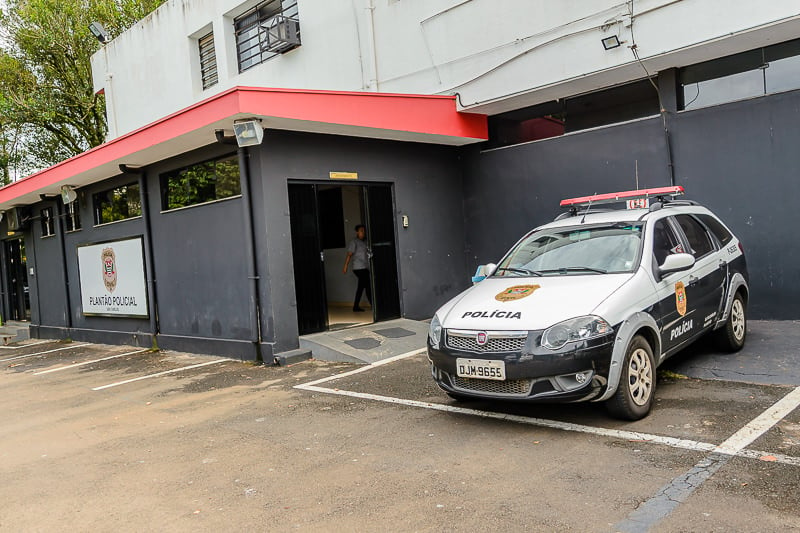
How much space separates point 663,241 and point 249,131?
5498 mm

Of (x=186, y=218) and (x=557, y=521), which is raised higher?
(x=186, y=218)

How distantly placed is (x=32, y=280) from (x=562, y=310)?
16.3 metres

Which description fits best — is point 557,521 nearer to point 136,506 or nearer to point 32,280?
point 136,506

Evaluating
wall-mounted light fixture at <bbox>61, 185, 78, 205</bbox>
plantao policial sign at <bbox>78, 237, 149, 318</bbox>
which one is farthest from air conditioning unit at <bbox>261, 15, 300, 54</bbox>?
wall-mounted light fixture at <bbox>61, 185, 78, 205</bbox>

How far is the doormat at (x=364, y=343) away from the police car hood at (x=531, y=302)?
138 inches

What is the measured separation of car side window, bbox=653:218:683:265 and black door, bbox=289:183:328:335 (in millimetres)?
5413

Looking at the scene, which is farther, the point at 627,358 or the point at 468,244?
the point at 468,244

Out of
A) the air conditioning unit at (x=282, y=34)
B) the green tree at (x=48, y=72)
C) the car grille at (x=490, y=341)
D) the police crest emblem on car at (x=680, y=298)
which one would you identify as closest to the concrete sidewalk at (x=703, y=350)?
the police crest emblem on car at (x=680, y=298)

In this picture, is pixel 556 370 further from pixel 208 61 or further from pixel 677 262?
pixel 208 61

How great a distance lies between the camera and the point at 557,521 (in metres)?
3.49

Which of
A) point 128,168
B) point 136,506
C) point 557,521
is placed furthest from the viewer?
point 128,168

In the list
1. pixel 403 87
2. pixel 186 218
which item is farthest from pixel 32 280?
pixel 403 87

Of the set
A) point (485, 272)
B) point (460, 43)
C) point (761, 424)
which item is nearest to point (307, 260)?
point (485, 272)

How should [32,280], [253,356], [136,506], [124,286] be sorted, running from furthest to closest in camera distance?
[32,280]
[124,286]
[253,356]
[136,506]
